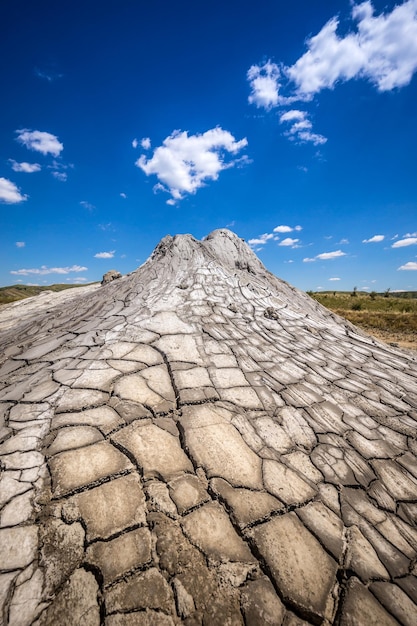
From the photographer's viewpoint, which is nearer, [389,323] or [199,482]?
[199,482]

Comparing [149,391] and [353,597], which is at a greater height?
[149,391]

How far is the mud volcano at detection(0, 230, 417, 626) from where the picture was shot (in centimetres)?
112

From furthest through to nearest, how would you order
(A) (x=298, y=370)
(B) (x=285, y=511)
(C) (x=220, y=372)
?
1. (A) (x=298, y=370)
2. (C) (x=220, y=372)
3. (B) (x=285, y=511)

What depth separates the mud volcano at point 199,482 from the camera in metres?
1.12

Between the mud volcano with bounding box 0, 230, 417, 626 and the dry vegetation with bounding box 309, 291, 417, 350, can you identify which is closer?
the mud volcano with bounding box 0, 230, 417, 626

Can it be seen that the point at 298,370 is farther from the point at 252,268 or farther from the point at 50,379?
the point at 252,268

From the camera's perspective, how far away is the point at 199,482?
154 cm

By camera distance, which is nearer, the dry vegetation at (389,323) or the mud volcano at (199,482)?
the mud volcano at (199,482)

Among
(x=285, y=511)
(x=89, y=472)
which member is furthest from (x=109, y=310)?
(x=285, y=511)

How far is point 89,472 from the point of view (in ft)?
4.98

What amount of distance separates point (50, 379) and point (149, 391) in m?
0.88

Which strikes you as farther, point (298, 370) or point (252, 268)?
point (252, 268)

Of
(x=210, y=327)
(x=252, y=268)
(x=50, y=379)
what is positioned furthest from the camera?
(x=252, y=268)

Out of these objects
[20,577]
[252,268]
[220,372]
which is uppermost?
[252,268]
